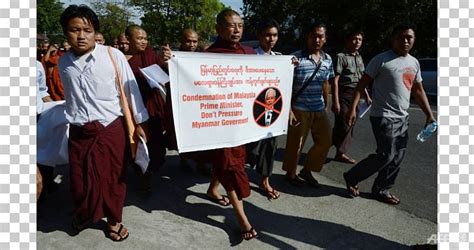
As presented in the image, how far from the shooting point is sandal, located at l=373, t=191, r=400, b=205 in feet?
12.3

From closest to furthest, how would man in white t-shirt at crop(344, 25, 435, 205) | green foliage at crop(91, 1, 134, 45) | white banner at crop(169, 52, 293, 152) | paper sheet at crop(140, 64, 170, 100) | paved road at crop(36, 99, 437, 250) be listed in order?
1. white banner at crop(169, 52, 293, 152)
2. paved road at crop(36, 99, 437, 250)
3. paper sheet at crop(140, 64, 170, 100)
4. man in white t-shirt at crop(344, 25, 435, 205)
5. green foliage at crop(91, 1, 134, 45)

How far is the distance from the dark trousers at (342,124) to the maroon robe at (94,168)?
3047 millimetres

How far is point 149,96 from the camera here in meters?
3.79

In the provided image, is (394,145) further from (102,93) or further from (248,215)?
(102,93)

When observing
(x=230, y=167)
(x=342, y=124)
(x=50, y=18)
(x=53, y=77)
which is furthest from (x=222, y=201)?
(x=50, y=18)

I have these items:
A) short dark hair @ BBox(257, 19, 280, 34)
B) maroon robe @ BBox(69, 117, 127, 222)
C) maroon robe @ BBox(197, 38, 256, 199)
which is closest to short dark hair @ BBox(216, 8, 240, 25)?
maroon robe @ BBox(197, 38, 256, 199)

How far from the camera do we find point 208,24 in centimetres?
2702

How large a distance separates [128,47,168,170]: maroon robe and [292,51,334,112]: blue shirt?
52.0 inches

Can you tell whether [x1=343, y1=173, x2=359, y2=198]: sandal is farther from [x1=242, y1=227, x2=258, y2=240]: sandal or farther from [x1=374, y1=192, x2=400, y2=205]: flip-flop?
[x1=242, y1=227, x2=258, y2=240]: sandal

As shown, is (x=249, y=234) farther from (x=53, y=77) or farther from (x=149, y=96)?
(x=53, y=77)

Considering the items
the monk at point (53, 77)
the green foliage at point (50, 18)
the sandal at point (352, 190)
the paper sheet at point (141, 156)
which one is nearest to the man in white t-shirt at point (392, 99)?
the sandal at point (352, 190)

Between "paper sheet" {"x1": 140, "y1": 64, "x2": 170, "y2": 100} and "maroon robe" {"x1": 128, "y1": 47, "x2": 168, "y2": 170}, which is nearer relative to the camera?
"paper sheet" {"x1": 140, "y1": 64, "x2": 170, "y2": 100}

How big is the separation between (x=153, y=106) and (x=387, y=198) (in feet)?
7.94

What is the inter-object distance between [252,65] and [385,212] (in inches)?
70.6
